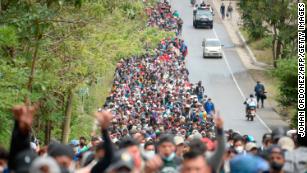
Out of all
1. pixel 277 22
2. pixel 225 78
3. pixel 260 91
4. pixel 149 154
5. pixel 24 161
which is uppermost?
pixel 24 161

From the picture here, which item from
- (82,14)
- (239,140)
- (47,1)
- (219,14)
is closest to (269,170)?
(239,140)

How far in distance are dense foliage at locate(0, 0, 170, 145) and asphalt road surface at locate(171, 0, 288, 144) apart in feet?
24.1

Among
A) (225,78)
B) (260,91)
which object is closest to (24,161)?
(260,91)

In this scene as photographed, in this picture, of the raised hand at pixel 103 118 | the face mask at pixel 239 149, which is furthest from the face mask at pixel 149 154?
the face mask at pixel 239 149

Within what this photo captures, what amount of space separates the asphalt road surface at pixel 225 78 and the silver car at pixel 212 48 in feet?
1.51

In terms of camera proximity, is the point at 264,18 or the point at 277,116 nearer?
the point at 277,116

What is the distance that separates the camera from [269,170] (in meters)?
10.4

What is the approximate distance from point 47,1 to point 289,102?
18297 millimetres

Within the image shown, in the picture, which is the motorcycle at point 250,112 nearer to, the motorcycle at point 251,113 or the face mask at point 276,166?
the motorcycle at point 251,113

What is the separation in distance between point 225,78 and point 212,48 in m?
5.26

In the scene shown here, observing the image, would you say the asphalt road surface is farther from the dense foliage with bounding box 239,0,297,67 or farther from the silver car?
the dense foliage with bounding box 239,0,297,67

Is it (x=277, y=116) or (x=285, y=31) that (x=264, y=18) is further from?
(x=277, y=116)

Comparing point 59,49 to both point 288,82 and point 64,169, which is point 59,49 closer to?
point 288,82

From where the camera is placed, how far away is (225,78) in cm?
5353
